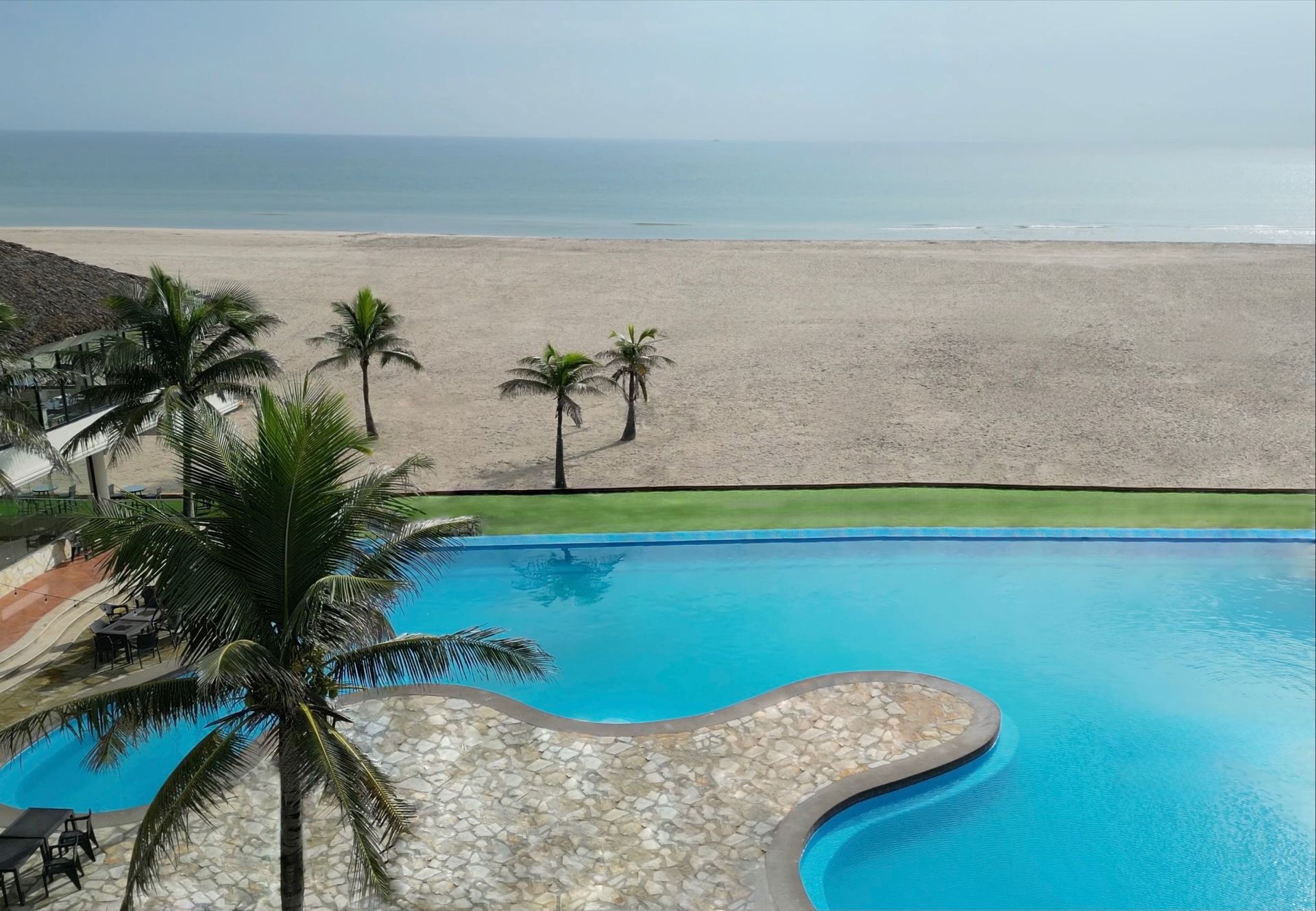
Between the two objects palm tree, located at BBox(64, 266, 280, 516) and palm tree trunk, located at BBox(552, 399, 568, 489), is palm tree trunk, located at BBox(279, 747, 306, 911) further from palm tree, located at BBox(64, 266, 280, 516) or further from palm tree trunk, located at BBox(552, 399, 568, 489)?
palm tree trunk, located at BBox(552, 399, 568, 489)

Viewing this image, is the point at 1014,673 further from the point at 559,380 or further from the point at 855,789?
the point at 559,380

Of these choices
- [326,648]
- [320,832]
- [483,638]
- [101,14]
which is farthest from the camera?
[101,14]

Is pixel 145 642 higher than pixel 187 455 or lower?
lower

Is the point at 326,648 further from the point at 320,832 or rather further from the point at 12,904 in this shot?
the point at 12,904

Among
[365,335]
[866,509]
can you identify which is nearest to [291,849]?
[866,509]

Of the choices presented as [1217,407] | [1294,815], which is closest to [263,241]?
[1217,407]

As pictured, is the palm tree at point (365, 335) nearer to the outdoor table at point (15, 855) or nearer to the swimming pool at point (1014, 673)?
the swimming pool at point (1014, 673)

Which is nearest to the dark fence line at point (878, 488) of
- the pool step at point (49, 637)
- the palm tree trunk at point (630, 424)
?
the palm tree trunk at point (630, 424)
